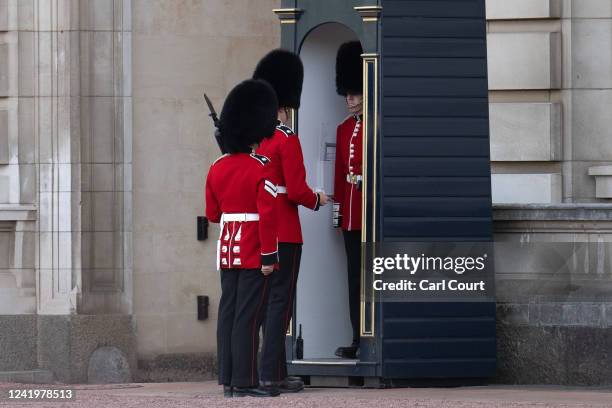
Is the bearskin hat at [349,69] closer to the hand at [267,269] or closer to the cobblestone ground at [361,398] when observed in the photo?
the hand at [267,269]

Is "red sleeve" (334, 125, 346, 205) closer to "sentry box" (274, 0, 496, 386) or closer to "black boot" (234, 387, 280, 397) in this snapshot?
"sentry box" (274, 0, 496, 386)

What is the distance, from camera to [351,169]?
372 inches

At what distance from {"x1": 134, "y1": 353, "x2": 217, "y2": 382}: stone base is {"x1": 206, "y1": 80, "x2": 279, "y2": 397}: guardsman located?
79.8 inches

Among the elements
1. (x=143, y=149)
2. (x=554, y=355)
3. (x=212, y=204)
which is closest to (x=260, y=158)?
(x=212, y=204)

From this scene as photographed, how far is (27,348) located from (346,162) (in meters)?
2.58

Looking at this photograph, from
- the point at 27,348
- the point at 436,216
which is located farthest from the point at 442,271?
the point at 27,348

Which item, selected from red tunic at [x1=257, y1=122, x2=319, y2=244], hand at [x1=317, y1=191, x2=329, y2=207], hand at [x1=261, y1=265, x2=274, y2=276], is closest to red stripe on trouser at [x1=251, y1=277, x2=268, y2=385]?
hand at [x1=261, y1=265, x2=274, y2=276]

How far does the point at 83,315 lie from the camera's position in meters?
10.5

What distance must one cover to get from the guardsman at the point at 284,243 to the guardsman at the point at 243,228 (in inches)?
7.7

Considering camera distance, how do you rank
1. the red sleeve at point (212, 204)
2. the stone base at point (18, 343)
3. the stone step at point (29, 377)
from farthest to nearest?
the stone base at point (18, 343) < the stone step at point (29, 377) < the red sleeve at point (212, 204)

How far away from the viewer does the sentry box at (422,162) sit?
29.9 feet

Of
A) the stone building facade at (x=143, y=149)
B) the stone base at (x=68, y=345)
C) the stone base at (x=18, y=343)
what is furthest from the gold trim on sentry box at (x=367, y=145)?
the stone base at (x=18, y=343)

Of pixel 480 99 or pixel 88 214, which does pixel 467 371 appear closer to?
pixel 480 99

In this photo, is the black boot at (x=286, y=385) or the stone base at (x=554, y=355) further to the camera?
the stone base at (x=554, y=355)
